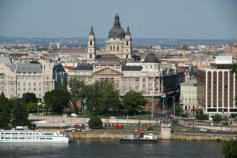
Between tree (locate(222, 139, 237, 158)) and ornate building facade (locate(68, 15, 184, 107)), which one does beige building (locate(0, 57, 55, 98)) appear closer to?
ornate building facade (locate(68, 15, 184, 107))

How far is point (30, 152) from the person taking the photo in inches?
3140

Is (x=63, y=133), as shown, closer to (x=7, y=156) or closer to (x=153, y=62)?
(x=7, y=156)

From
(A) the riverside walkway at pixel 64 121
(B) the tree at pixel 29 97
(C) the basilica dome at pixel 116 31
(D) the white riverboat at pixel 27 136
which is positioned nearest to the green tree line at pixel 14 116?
(D) the white riverboat at pixel 27 136

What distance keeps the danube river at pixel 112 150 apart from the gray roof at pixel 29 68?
36.5 metres

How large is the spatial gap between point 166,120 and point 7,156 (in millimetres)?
27614

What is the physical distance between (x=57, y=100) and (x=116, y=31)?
46124 mm

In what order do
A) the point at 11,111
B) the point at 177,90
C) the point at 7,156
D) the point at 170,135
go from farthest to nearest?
the point at 177,90 → the point at 11,111 → the point at 170,135 → the point at 7,156

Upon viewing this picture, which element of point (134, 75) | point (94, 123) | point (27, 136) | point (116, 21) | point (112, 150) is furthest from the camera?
point (116, 21)

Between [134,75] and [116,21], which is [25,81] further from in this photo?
[116,21]

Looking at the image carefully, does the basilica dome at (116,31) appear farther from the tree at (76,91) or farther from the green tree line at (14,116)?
the green tree line at (14,116)

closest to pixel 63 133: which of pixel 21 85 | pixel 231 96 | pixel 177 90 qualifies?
pixel 231 96

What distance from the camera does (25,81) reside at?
400 feet

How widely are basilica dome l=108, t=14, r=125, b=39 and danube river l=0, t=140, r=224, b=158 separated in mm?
64333

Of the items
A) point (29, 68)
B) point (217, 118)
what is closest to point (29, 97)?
point (29, 68)
